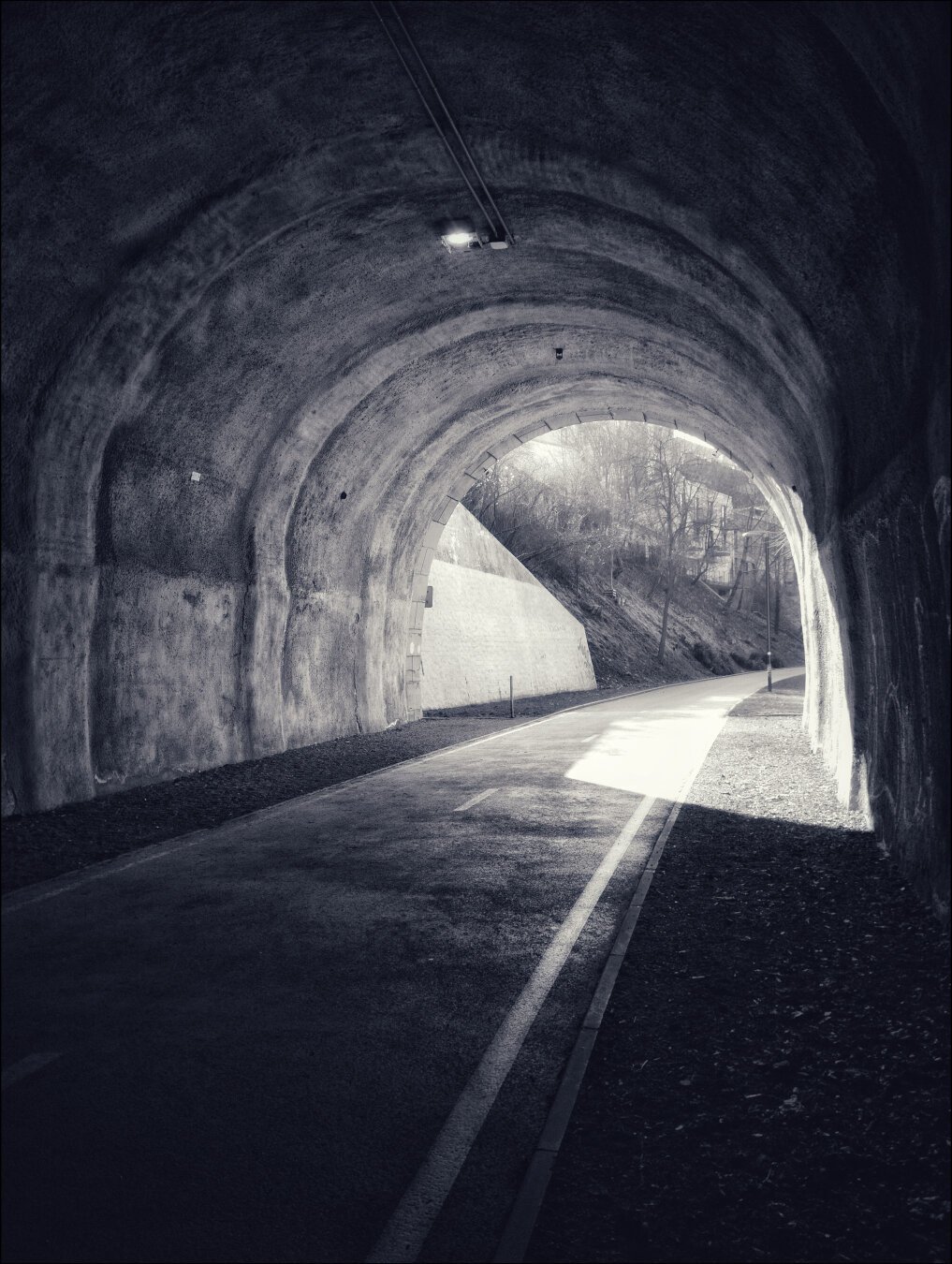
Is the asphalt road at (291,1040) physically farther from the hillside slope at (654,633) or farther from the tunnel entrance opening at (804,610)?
the hillside slope at (654,633)

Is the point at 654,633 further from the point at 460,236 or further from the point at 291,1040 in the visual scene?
the point at 291,1040

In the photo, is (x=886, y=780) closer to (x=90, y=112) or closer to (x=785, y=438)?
(x=785, y=438)

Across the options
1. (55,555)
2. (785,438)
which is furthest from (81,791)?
(785,438)

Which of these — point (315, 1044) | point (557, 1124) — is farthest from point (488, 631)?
point (557, 1124)

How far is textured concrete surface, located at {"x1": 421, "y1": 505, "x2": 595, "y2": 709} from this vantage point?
1086 inches

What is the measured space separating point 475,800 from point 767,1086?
6.62 m

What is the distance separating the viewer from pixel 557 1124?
351 cm

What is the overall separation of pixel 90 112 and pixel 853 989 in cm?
822

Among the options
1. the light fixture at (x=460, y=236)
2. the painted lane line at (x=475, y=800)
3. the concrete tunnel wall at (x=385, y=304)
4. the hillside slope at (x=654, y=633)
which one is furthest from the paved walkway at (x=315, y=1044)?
the hillside slope at (x=654, y=633)

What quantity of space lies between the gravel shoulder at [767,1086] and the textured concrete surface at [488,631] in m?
19.8

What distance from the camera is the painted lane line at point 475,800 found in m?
9.80

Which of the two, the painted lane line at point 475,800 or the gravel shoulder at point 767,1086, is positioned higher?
the painted lane line at point 475,800

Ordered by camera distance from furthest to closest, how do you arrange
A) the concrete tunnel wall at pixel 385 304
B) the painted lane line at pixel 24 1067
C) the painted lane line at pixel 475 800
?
1. the painted lane line at pixel 475 800
2. the concrete tunnel wall at pixel 385 304
3. the painted lane line at pixel 24 1067

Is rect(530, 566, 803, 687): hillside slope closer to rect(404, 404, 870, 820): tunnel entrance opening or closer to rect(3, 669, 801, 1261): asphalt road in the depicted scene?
rect(404, 404, 870, 820): tunnel entrance opening
